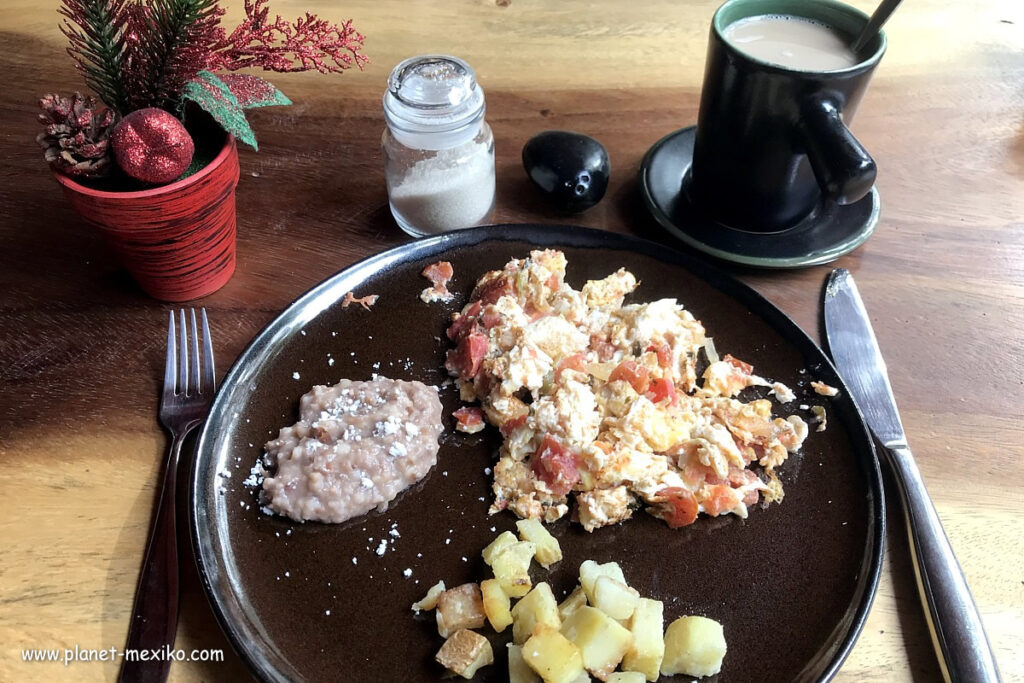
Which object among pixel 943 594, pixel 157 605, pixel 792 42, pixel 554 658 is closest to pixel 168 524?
pixel 157 605

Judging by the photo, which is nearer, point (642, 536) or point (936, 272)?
point (642, 536)

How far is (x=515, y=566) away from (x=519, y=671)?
16 cm

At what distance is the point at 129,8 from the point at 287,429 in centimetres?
80

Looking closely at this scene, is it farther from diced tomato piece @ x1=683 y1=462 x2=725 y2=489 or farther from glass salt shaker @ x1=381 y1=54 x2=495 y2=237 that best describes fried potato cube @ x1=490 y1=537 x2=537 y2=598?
glass salt shaker @ x1=381 y1=54 x2=495 y2=237

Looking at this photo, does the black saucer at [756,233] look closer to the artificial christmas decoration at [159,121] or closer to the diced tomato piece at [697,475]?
the diced tomato piece at [697,475]

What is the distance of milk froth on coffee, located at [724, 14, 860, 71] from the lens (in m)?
1.52

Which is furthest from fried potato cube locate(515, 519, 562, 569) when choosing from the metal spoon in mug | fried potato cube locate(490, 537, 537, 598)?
the metal spoon in mug

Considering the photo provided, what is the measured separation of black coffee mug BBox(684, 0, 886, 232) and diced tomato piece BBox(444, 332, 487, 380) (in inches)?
25.5

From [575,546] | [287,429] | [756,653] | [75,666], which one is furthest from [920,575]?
[75,666]

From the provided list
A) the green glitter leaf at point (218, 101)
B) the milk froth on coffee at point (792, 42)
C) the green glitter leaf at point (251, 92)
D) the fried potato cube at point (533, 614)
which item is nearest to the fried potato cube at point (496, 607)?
the fried potato cube at point (533, 614)

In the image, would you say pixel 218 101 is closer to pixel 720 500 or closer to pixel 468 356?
pixel 468 356

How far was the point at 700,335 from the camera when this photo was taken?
58.4 inches

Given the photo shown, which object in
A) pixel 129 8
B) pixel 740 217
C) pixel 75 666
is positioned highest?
pixel 129 8

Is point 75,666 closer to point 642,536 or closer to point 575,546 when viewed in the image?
point 575,546
